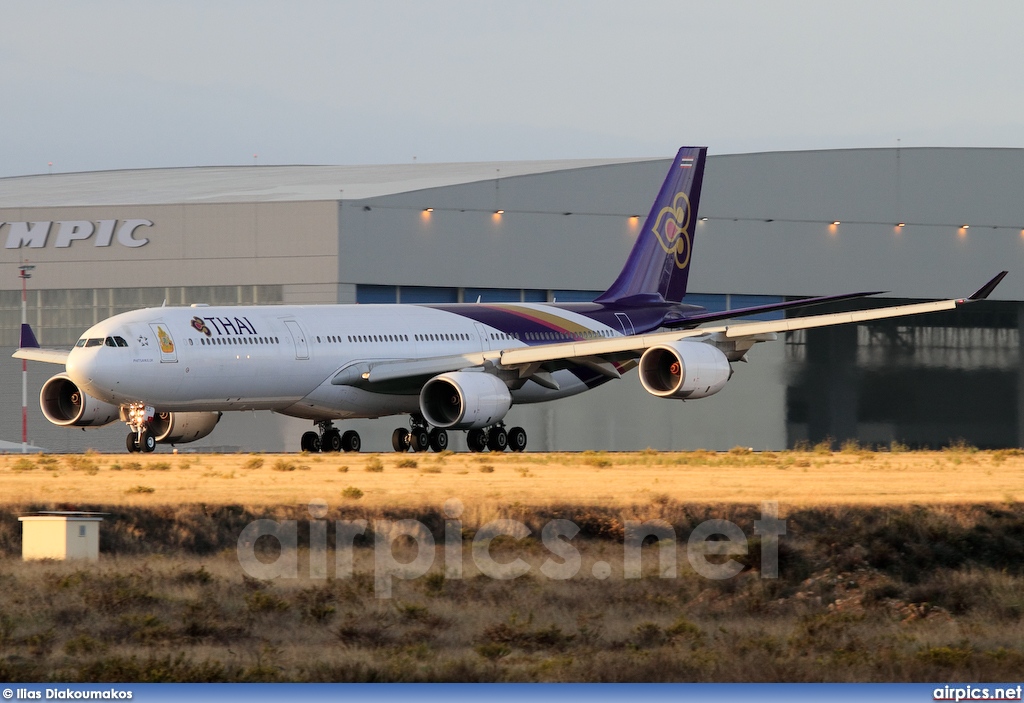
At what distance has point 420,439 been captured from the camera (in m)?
37.1

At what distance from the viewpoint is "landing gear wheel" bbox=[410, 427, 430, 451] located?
37.0 meters

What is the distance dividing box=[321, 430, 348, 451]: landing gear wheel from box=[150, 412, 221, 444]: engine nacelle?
3.24 m

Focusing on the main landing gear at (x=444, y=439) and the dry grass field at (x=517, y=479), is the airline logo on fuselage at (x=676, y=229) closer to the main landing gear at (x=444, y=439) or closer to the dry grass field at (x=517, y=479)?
the dry grass field at (x=517, y=479)

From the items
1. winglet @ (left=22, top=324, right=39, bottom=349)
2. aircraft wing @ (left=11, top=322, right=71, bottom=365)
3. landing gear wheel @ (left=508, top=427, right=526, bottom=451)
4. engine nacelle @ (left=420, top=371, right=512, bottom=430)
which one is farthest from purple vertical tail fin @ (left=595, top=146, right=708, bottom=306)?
winglet @ (left=22, top=324, right=39, bottom=349)

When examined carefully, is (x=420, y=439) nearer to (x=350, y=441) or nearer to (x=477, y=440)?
(x=477, y=440)

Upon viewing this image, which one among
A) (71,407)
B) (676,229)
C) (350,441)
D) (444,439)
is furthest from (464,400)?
(676,229)

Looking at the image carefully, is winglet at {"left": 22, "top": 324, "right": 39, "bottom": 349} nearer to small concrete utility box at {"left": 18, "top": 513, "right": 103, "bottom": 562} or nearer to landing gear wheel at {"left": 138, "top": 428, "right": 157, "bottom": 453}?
landing gear wheel at {"left": 138, "top": 428, "right": 157, "bottom": 453}

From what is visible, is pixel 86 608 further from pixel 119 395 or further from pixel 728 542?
pixel 119 395

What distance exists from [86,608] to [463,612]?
364 centimetres

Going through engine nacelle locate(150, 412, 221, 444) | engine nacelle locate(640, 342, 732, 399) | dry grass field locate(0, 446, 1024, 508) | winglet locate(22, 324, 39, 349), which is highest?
winglet locate(22, 324, 39, 349)

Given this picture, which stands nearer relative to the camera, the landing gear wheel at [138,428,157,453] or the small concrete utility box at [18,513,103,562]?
the small concrete utility box at [18,513,103,562]

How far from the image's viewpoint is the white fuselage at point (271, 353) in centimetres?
3144

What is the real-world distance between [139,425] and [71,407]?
9.05 ft

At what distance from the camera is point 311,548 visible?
763 inches
